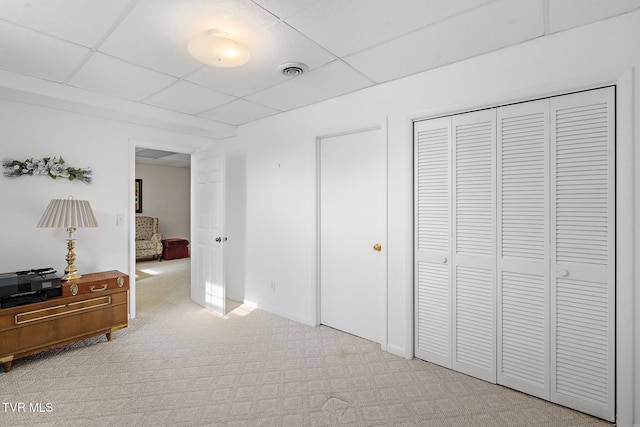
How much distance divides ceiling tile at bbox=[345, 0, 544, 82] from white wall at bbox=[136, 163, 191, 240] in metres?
7.15

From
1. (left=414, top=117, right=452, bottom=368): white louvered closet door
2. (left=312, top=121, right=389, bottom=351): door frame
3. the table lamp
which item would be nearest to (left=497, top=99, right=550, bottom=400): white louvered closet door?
(left=414, top=117, right=452, bottom=368): white louvered closet door

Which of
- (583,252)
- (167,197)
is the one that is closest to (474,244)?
(583,252)

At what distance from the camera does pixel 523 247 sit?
2217 millimetres

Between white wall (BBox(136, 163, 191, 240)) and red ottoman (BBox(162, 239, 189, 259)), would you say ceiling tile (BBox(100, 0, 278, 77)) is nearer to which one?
red ottoman (BBox(162, 239, 189, 259))

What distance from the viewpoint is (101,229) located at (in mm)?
3463

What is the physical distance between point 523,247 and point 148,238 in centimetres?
770

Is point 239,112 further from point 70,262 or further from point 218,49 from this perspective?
point 70,262

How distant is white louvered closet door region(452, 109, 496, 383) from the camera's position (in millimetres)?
2354

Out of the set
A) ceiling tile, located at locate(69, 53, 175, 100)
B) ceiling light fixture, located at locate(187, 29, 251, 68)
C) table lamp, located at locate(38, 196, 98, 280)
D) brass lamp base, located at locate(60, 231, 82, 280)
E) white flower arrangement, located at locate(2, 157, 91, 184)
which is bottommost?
brass lamp base, located at locate(60, 231, 82, 280)

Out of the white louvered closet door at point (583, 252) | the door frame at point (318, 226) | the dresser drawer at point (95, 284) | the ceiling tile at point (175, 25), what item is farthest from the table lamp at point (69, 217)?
the white louvered closet door at point (583, 252)

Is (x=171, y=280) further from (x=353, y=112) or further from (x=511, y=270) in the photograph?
(x=511, y=270)

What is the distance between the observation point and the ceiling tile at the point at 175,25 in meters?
1.73

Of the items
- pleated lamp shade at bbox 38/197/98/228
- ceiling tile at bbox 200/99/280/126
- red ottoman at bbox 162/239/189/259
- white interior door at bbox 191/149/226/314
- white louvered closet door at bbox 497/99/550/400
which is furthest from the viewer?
red ottoman at bbox 162/239/189/259

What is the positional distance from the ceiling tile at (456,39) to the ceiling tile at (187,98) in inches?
57.2
